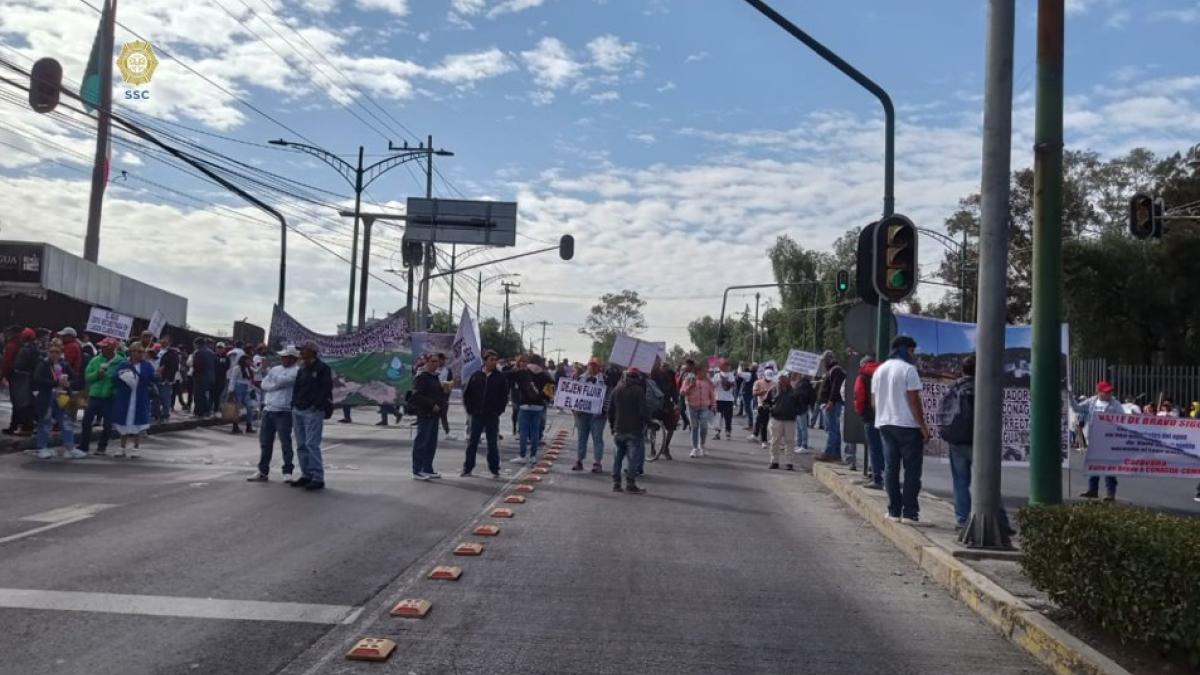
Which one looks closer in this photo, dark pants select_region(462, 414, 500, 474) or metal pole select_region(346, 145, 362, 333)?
dark pants select_region(462, 414, 500, 474)

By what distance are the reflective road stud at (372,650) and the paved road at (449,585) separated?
0.40 ft

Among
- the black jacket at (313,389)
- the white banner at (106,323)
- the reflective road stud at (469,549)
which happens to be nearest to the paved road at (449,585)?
the reflective road stud at (469,549)

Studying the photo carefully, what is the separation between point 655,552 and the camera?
30.0 ft

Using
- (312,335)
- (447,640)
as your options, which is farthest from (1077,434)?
(447,640)

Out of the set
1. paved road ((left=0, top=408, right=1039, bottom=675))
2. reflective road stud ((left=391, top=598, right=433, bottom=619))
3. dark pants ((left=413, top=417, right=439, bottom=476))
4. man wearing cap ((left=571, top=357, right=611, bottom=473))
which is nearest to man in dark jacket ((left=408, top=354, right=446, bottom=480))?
dark pants ((left=413, top=417, right=439, bottom=476))

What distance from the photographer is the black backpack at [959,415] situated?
9.83 meters

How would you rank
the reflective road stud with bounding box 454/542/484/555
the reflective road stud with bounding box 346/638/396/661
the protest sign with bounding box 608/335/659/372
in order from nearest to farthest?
the reflective road stud with bounding box 346/638/396/661 < the reflective road stud with bounding box 454/542/484/555 < the protest sign with bounding box 608/335/659/372

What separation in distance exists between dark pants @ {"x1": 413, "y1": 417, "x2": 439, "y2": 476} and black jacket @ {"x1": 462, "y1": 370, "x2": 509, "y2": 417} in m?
Answer: 0.84

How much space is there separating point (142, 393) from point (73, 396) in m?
0.93

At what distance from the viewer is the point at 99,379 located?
1495 centimetres

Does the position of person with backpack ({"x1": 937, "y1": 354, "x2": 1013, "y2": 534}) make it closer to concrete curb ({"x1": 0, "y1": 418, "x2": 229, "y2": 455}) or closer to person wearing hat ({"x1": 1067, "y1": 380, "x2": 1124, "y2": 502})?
person wearing hat ({"x1": 1067, "y1": 380, "x2": 1124, "y2": 502})

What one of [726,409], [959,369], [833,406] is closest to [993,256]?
[959,369]

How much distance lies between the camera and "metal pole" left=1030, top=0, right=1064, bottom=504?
8.37 m

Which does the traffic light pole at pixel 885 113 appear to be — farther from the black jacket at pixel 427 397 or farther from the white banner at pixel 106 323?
the white banner at pixel 106 323
